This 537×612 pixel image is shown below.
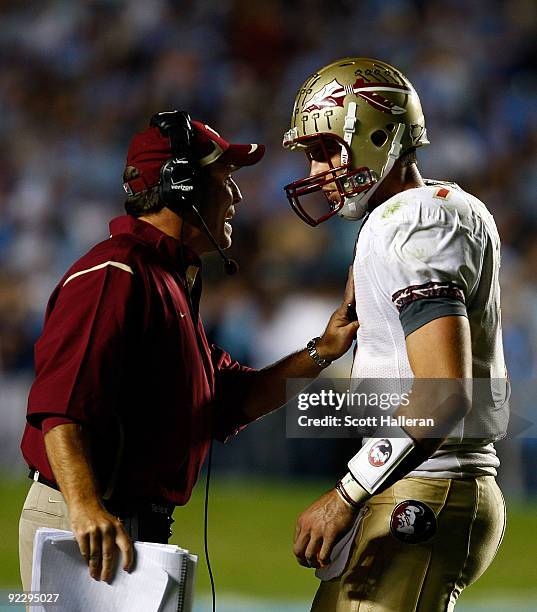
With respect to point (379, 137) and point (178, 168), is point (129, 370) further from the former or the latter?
point (379, 137)

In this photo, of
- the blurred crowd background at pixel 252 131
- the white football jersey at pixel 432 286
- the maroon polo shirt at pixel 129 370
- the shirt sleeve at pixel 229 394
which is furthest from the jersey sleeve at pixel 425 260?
the blurred crowd background at pixel 252 131

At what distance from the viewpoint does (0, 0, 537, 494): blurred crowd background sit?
8.36 meters

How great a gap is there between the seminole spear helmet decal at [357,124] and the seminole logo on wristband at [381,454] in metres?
0.72

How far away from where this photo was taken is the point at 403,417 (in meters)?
2.38

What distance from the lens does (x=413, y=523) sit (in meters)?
2.48

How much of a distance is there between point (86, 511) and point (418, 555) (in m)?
0.75

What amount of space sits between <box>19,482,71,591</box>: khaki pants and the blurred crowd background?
4.67 metres

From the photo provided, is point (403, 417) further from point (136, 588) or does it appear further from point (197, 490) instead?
point (197, 490)

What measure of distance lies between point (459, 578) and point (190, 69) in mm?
8360

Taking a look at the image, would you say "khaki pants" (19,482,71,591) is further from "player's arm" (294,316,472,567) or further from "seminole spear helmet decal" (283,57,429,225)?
"seminole spear helmet decal" (283,57,429,225)

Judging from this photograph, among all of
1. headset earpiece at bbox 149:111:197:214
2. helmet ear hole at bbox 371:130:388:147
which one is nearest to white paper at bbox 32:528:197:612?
headset earpiece at bbox 149:111:197:214

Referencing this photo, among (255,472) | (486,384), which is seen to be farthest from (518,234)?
(486,384)

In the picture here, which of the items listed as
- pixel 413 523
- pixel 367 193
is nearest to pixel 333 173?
pixel 367 193

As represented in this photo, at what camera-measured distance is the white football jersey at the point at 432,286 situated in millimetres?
2369
